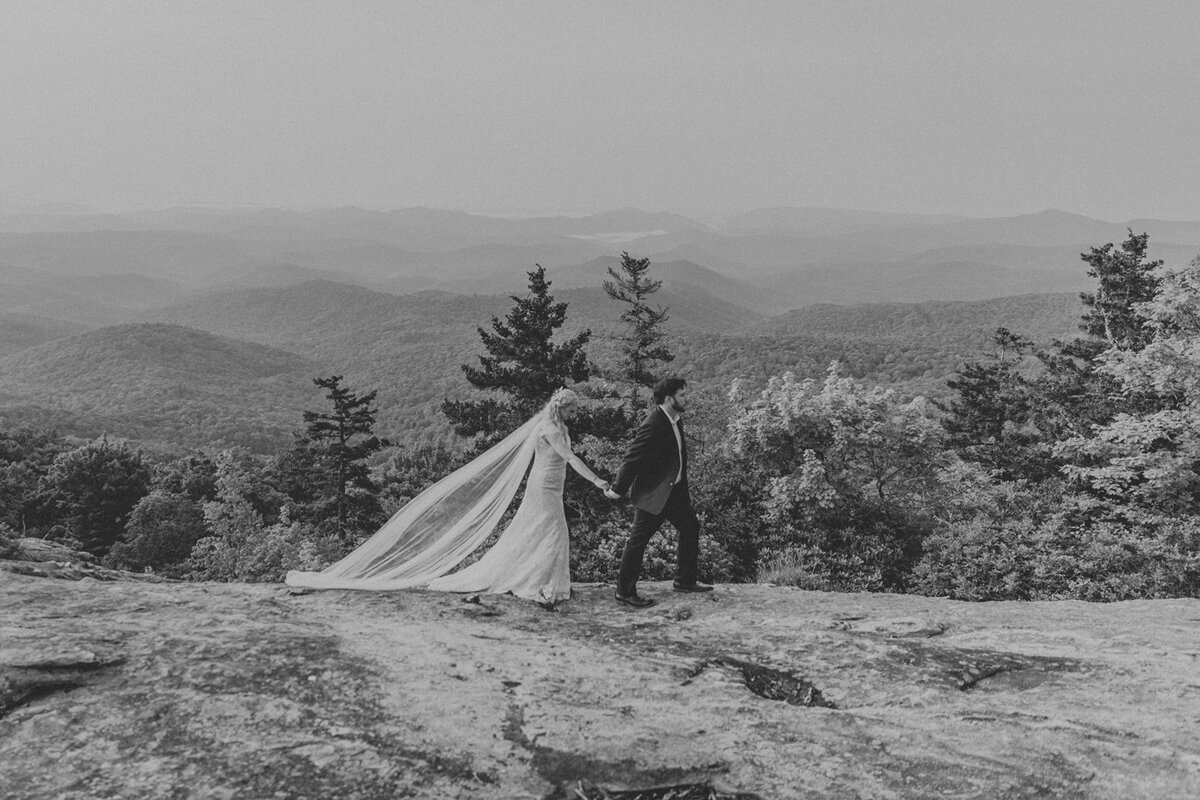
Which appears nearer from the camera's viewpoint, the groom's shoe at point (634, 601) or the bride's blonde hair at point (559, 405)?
the groom's shoe at point (634, 601)

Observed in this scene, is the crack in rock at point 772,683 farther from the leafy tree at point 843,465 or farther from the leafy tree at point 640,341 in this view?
the leafy tree at point 640,341

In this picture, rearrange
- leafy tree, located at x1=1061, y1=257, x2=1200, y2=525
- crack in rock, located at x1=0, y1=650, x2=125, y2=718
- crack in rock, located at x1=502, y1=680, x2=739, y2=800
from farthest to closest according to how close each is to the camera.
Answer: leafy tree, located at x1=1061, y1=257, x2=1200, y2=525, crack in rock, located at x1=0, y1=650, x2=125, y2=718, crack in rock, located at x1=502, y1=680, x2=739, y2=800

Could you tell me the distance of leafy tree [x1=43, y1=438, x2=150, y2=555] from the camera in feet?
148

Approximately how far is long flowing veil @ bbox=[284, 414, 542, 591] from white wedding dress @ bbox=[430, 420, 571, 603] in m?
0.26

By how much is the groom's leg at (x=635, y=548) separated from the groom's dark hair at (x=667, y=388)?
1.19 m

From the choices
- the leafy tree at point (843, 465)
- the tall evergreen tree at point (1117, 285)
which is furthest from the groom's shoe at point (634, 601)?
the tall evergreen tree at point (1117, 285)

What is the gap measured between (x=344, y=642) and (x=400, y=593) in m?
1.82

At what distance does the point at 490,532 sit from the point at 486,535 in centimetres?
5

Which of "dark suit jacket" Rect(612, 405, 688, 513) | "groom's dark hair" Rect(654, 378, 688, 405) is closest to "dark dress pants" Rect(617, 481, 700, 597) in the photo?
"dark suit jacket" Rect(612, 405, 688, 513)

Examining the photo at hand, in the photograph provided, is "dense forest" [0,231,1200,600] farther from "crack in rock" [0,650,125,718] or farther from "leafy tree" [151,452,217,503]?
"crack in rock" [0,650,125,718]

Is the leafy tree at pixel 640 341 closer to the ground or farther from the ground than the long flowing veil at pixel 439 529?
farther from the ground

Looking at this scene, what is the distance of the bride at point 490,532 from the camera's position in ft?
24.4

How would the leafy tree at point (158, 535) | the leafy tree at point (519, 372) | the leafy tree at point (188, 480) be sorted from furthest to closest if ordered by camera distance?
the leafy tree at point (188, 480)
the leafy tree at point (158, 535)
the leafy tree at point (519, 372)

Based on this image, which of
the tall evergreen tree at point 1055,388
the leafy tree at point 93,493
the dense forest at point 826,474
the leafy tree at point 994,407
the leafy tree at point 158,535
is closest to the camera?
the dense forest at point 826,474
